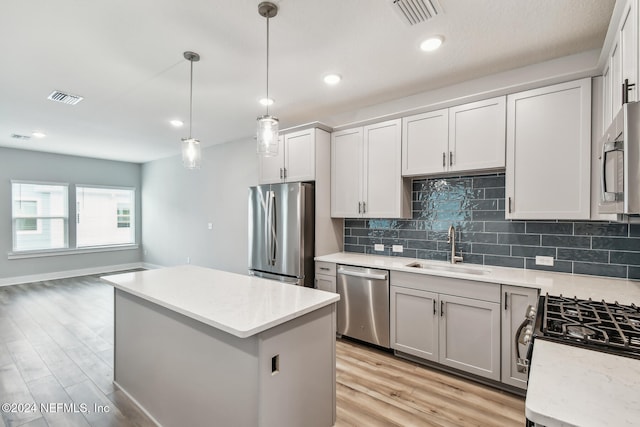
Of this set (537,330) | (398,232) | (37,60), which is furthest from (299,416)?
(37,60)

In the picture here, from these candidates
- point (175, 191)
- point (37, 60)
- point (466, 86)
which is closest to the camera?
point (37, 60)

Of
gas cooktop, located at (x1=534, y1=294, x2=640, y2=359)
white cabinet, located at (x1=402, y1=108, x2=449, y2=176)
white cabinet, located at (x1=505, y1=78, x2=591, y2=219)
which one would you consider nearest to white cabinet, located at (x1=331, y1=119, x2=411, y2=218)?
white cabinet, located at (x1=402, y1=108, x2=449, y2=176)

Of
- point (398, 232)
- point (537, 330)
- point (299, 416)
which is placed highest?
point (398, 232)

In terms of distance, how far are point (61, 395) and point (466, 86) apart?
440cm

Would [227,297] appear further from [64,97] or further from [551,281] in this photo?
[64,97]

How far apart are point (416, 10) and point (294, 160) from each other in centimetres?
215

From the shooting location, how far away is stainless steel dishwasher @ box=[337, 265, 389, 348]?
2961 mm

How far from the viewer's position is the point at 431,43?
229cm

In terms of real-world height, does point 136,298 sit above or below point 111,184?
below

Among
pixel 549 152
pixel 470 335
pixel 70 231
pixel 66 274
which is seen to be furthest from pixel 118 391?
pixel 70 231

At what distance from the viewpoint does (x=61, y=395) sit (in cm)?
235

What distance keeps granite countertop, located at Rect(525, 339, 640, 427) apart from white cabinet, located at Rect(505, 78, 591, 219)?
64.9 inches

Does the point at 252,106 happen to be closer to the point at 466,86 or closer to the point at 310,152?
the point at 310,152

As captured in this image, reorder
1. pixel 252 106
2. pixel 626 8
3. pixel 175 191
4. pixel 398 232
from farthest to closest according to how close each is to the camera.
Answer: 1. pixel 175 191
2. pixel 252 106
3. pixel 398 232
4. pixel 626 8
